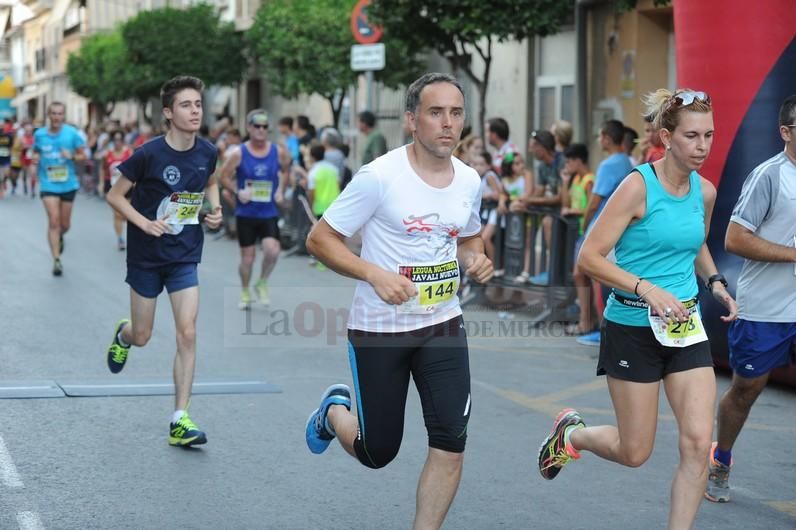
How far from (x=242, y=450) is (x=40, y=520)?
1.53m

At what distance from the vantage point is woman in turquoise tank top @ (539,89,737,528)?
16.2ft

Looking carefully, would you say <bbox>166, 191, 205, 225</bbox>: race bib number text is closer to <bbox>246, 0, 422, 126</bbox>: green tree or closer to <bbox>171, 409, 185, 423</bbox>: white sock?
<bbox>171, 409, 185, 423</bbox>: white sock

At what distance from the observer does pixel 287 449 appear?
6.79m

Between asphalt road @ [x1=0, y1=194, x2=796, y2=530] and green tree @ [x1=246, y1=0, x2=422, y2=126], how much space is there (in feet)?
47.0

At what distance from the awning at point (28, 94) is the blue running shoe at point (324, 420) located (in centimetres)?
7371

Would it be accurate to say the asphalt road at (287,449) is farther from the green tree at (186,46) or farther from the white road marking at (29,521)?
the green tree at (186,46)

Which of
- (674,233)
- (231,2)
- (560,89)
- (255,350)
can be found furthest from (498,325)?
(231,2)

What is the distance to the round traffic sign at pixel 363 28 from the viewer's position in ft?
59.6

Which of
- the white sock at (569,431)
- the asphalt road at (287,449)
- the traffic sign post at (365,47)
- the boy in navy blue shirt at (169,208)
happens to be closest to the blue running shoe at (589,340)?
the asphalt road at (287,449)

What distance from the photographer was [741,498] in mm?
6020

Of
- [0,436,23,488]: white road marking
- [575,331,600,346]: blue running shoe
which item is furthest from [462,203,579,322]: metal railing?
[0,436,23,488]: white road marking

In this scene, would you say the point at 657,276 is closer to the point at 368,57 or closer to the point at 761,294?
the point at 761,294

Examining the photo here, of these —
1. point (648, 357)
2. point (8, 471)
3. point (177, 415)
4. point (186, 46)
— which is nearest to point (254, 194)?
point (177, 415)

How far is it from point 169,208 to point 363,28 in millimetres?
11343
